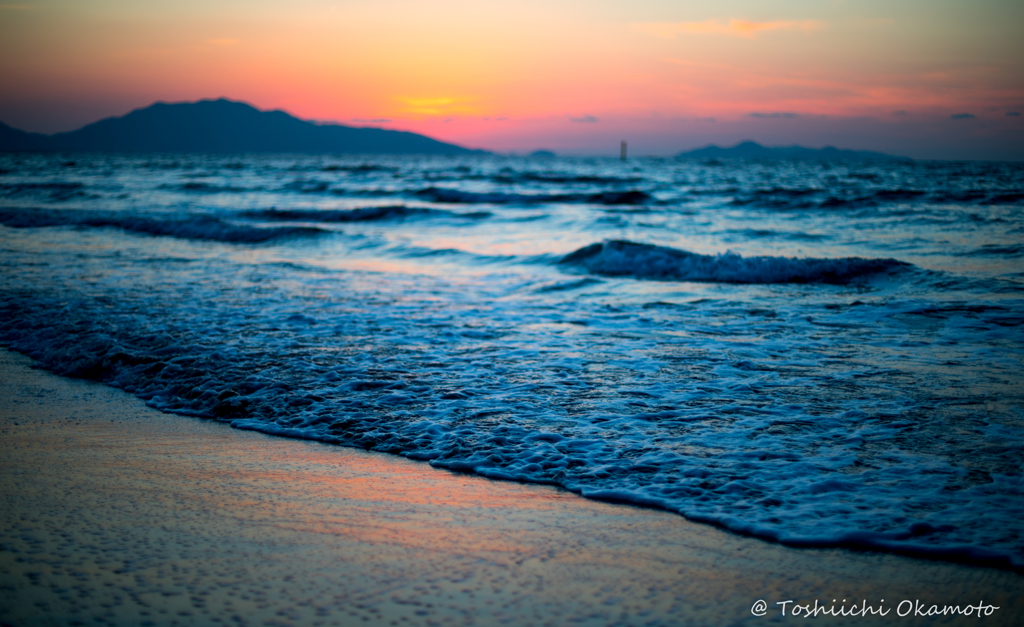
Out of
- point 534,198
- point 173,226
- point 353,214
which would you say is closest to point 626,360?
point 173,226

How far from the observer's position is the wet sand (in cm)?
186

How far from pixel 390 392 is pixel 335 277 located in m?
5.35

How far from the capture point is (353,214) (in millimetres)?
19562

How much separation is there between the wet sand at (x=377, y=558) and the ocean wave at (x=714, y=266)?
7.47m

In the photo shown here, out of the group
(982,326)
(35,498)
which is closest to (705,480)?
(35,498)

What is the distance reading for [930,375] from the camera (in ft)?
14.4

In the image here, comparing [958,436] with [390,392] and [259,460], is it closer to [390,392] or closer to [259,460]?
[390,392]

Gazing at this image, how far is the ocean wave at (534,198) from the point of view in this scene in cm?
2403

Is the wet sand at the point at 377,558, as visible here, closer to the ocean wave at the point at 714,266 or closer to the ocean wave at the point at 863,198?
the ocean wave at the point at 714,266

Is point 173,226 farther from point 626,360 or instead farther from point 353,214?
point 626,360

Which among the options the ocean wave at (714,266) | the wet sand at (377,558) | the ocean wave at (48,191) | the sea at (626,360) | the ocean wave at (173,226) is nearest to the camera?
the wet sand at (377,558)

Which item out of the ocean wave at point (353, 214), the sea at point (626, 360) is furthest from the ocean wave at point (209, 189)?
the sea at point (626, 360)

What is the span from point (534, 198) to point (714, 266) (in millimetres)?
15687

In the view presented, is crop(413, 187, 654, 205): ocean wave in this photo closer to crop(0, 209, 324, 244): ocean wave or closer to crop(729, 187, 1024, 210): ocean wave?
crop(729, 187, 1024, 210): ocean wave
